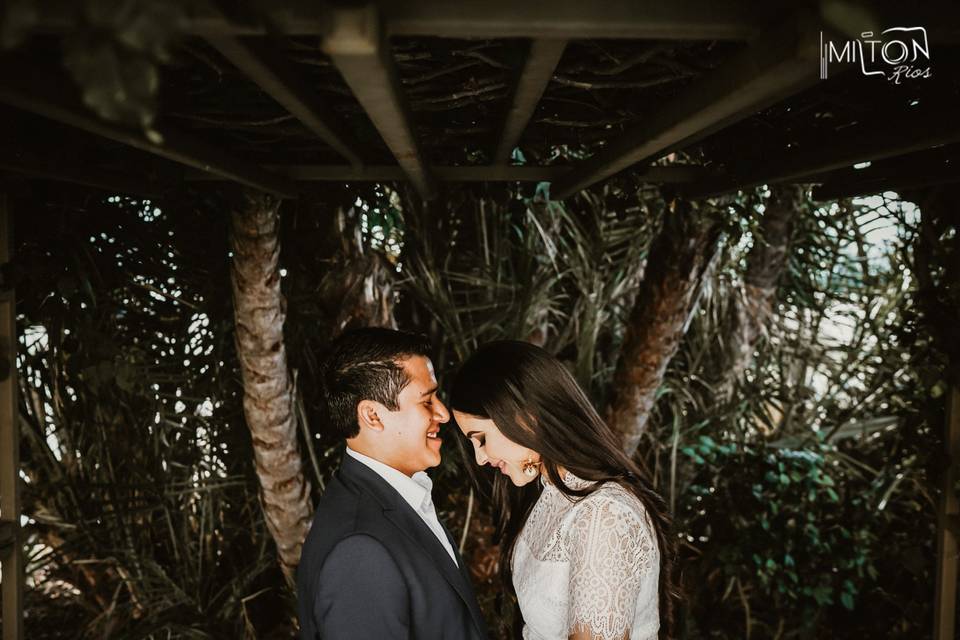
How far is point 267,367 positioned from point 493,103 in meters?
1.45

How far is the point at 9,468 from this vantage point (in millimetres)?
1625

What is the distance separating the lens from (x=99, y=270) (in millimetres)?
2523

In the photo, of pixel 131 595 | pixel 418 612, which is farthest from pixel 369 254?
pixel 131 595

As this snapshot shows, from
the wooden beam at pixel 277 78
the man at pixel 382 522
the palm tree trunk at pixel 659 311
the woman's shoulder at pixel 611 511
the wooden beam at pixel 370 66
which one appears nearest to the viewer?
the wooden beam at pixel 370 66

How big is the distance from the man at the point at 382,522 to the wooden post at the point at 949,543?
56.1 inches

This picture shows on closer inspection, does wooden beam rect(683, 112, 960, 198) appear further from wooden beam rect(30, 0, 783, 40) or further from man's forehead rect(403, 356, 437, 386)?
man's forehead rect(403, 356, 437, 386)

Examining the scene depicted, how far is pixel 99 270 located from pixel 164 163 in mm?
1078

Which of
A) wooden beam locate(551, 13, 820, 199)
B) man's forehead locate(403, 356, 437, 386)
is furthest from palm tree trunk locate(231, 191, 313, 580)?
wooden beam locate(551, 13, 820, 199)

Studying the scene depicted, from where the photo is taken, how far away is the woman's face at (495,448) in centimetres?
158

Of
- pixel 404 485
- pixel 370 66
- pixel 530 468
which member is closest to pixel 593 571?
pixel 530 468

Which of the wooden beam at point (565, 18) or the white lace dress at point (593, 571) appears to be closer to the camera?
the wooden beam at point (565, 18)

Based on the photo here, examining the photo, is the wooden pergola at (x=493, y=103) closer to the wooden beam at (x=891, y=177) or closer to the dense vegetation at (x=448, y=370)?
the wooden beam at (x=891, y=177)

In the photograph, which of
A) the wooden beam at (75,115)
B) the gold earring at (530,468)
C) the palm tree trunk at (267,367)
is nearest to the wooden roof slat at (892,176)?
the gold earring at (530,468)

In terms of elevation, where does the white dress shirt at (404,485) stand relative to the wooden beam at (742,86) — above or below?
below
